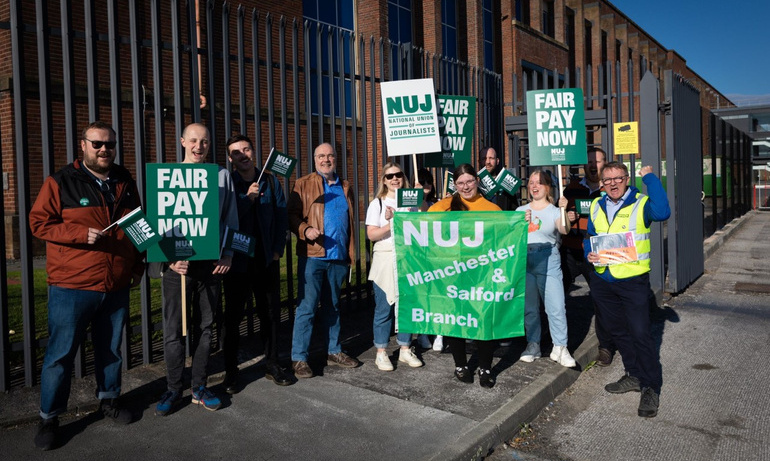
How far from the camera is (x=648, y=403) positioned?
4625 millimetres

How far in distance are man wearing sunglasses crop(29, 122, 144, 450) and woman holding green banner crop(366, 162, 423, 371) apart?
81.9 inches

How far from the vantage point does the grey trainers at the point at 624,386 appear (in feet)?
16.7

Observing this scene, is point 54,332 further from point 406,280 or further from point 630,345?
point 630,345

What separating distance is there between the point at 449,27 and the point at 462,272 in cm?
2359

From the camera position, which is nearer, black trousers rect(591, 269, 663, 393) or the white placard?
black trousers rect(591, 269, 663, 393)

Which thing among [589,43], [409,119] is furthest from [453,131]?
[589,43]

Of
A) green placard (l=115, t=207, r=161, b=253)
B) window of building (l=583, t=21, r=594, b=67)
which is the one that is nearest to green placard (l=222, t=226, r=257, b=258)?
green placard (l=115, t=207, r=161, b=253)

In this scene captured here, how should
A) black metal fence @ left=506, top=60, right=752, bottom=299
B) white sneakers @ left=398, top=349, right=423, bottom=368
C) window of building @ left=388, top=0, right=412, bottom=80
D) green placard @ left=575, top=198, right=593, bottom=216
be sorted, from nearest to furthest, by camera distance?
white sneakers @ left=398, top=349, right=423, bottom=368, green placard @ left=575, top=198, right=593, bottom=216, black metal fence @ left=506, top=60, right=752, bottom=299, window of building @ left=388, top=0, right=412, bottom=80

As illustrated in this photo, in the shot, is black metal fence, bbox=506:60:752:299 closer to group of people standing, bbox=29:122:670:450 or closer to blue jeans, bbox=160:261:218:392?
group of people standing, bbox=29:122:670:450

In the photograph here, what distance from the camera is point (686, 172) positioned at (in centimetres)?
948

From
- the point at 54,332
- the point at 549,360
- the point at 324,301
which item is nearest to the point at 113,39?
the point at 54,332

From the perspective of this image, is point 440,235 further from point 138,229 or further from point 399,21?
point 399,21

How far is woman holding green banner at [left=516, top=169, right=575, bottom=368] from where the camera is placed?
5551mm

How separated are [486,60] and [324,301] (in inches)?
→ 985
